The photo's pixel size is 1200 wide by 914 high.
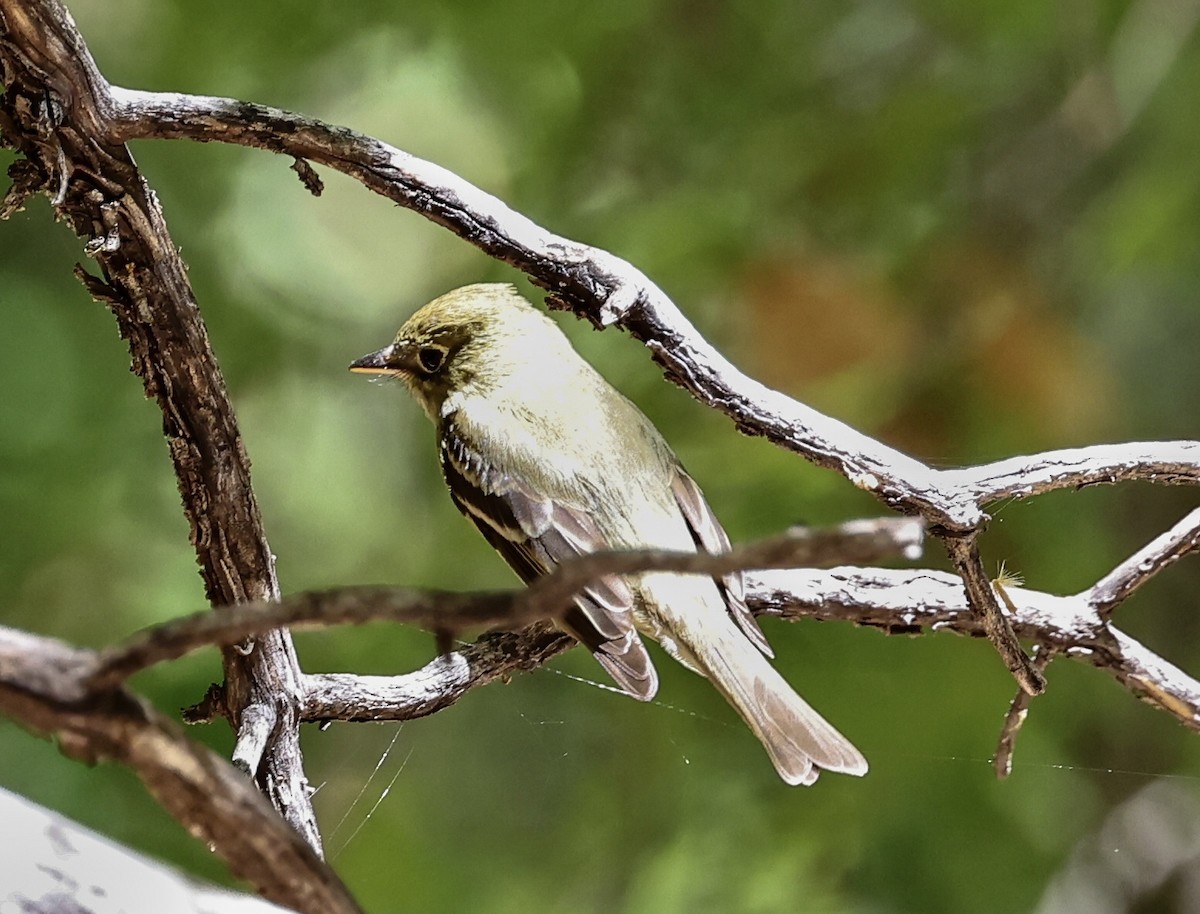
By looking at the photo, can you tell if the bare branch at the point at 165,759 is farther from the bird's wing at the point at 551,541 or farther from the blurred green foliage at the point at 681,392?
the blurred green foliage at the point at 681,392

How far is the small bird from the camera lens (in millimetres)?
791

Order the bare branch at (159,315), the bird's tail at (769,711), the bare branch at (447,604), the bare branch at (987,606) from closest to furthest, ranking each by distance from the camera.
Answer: the bare branch at (447,604) → the bare branch at (159,315) → the bare branch at (987,606) → the bird's tail at (769,711)

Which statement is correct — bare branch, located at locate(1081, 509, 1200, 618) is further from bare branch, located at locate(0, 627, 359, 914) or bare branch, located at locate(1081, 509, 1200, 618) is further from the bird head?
bare branch, located at locate(0, 627, 359, 914)

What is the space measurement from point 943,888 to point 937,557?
14.7 inches

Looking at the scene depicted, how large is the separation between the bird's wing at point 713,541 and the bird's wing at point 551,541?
0.07m

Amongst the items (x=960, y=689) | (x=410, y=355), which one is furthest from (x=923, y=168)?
(x=410, y=355)

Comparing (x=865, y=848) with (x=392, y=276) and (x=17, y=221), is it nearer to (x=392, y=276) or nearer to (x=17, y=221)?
(x=392, y=276)

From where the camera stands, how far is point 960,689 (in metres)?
1.29

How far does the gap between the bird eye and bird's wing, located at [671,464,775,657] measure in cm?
20

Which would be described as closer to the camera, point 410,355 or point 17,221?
point 410,355

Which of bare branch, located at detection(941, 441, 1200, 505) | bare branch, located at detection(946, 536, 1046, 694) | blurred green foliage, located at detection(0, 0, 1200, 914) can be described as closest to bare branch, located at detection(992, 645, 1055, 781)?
bare branch, located at detection(946, 536, 1046, 694)

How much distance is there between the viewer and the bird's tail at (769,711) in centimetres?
79

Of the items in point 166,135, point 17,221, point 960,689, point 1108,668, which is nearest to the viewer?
point 166,135

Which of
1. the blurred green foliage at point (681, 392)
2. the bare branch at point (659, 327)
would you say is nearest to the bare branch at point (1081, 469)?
the bare branch at point (659, 327)
